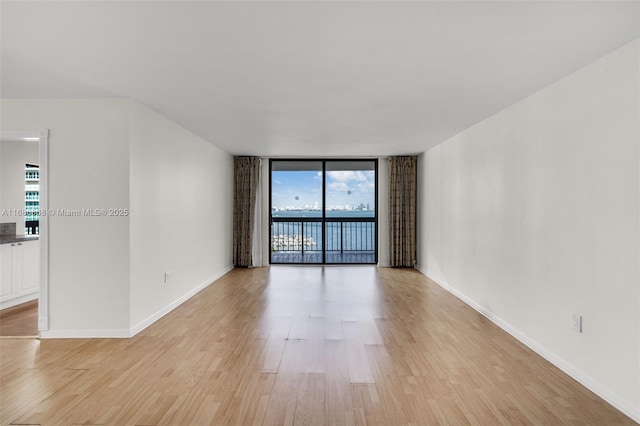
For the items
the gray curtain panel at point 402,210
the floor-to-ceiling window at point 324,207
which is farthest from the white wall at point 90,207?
the gray curtain panel at point 402,210

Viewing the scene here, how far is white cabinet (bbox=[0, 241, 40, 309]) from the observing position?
423cm

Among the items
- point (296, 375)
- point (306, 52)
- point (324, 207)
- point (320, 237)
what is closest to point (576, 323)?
point (296, 375)

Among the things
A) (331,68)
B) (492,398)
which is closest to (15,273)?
(331,68)

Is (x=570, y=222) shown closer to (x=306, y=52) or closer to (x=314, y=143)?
(x=306, y=52)

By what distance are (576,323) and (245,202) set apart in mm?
5911

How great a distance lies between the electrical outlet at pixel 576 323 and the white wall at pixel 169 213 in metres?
3.78

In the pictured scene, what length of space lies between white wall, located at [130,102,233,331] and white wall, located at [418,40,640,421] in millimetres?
3727

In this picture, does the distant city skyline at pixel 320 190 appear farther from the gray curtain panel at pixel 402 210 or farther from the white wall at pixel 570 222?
the white wall at pixel 570 222

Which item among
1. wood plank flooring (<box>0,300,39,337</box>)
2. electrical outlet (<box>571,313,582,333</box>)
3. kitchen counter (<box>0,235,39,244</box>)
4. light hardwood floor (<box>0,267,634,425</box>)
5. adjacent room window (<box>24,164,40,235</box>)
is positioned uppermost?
adjacent room window (<box>24,164,40,235</box>)

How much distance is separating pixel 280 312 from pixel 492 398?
2.49 meters

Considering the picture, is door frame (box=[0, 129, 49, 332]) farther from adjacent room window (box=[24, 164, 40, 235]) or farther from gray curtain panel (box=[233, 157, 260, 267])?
gray curtain panel (box=[233, 157, 260, 267])

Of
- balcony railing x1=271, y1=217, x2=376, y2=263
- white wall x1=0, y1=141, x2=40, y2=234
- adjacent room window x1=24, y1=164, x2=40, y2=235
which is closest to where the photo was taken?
white wall x1=0, y1=141, x2=40, y2=234

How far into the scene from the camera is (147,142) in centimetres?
381

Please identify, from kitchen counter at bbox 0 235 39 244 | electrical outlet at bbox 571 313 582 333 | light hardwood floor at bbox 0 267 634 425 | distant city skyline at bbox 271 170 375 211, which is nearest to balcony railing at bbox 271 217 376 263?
distant city skyline at bbox 271 170 375 211
